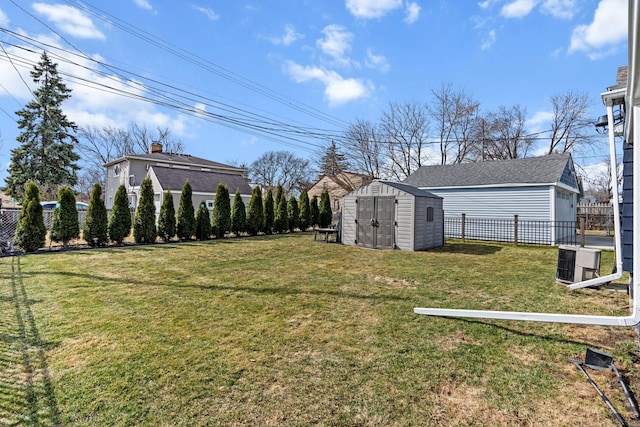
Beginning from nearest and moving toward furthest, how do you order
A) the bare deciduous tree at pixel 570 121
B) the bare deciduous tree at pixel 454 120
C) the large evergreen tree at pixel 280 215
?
the large evergreen tree at pixel 280 215
the bare deciduous tree at pixel 570 121
the bare deciduous tree at pixel 454 120

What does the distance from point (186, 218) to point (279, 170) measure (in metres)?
30.9

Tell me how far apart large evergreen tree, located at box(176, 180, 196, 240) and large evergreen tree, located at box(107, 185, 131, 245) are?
1.76m

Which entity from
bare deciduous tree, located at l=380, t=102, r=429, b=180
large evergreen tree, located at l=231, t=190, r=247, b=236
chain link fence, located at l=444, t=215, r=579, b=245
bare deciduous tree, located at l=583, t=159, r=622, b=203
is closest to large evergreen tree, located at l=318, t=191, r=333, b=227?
large evergreen tree, located at l=231, t=190, r=247, b=236

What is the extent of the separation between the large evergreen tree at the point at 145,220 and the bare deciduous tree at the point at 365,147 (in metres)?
18.2

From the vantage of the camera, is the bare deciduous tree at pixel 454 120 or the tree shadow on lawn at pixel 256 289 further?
the bare deciduous tree at pixel 454 120

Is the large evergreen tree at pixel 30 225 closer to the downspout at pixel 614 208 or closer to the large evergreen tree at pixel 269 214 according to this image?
the large evergreen tree at pixel 269 214

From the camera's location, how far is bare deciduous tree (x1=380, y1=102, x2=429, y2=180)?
25406mm

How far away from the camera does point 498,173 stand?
13.8m

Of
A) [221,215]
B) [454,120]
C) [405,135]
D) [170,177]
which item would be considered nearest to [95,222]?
[221,215]

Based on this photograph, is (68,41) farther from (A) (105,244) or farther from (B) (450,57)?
(B) (450,57)

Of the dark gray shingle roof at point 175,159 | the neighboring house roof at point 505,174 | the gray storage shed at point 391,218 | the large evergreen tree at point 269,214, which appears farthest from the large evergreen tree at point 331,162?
the gray storage shed at point 391,218

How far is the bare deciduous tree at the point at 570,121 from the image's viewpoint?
954 inches

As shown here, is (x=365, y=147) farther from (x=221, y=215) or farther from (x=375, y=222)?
(x=375, y=222)

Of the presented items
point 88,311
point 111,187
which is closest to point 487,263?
point 88,311
